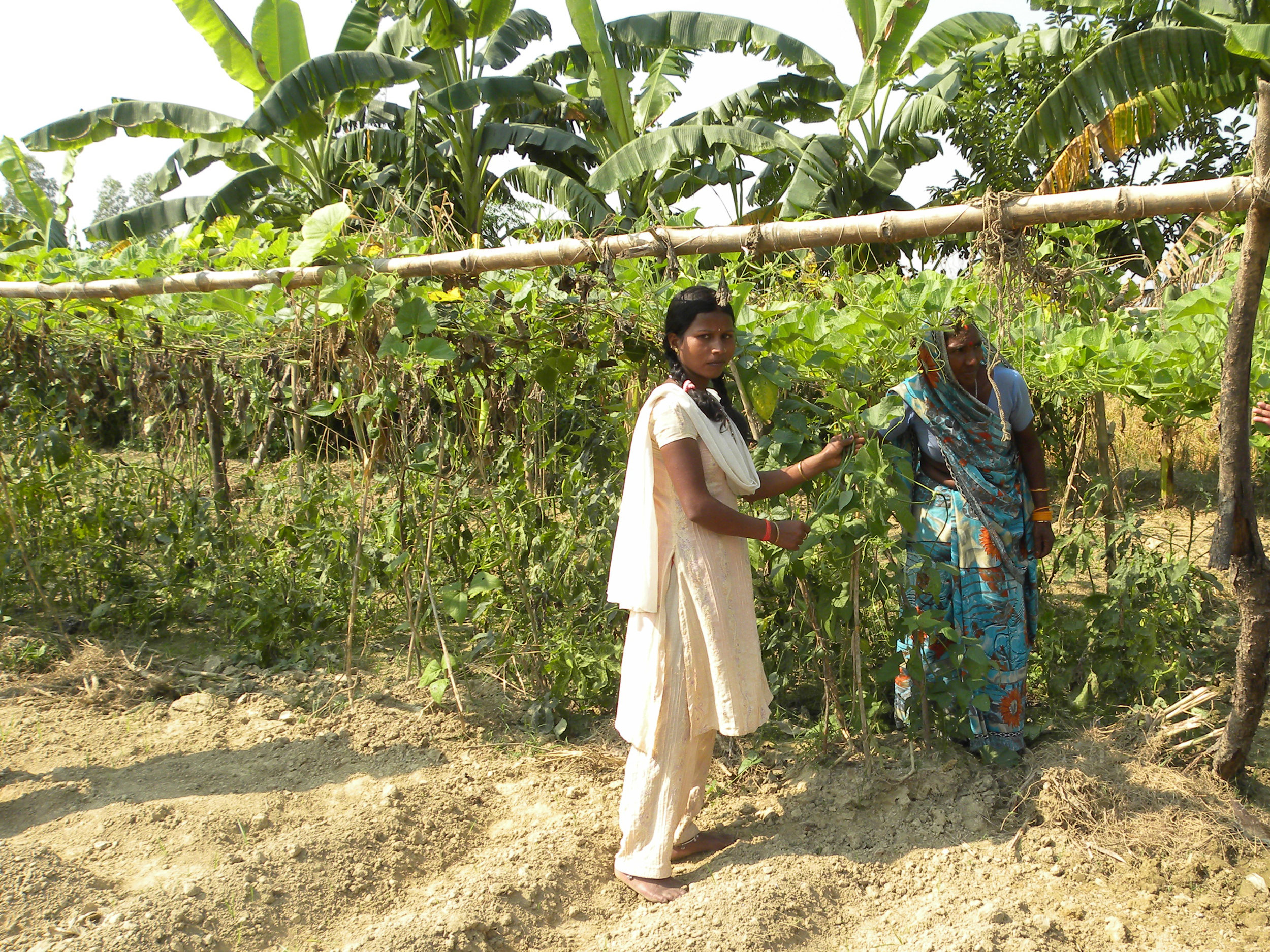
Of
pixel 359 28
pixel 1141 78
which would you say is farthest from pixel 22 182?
pixel 1141 78

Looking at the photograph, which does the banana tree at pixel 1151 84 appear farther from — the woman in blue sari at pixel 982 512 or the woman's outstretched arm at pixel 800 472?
the woman's outstretched arm at pixel 800 472

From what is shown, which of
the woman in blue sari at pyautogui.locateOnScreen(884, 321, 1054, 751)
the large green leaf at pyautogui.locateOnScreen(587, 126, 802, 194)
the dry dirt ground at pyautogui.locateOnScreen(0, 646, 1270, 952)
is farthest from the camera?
the large green leaf at pyautogui.locateOnScreen(587, 126, 802, 194)

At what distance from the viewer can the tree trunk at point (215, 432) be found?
4598 mm

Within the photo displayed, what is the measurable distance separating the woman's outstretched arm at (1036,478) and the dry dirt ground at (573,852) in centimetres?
64

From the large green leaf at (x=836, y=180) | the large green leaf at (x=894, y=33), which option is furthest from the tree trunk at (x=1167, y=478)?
the large green leaf at (x=894, y=33)

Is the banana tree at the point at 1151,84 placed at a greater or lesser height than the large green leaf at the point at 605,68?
lesser

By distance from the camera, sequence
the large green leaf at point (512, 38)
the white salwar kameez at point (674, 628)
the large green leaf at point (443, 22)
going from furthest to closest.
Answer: the large green leaf at point (512, 38), the large green leaf at point (443, 22), the white salwar kameez at point (674, 628)

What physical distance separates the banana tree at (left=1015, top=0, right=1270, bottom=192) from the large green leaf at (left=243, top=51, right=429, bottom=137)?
5868mm

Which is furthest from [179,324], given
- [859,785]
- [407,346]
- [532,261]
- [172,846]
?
[859,785]

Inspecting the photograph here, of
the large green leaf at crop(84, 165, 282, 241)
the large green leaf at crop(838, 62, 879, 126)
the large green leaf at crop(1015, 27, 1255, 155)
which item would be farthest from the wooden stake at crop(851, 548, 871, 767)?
the large green leaf at crop(84, 165, 282, 241)

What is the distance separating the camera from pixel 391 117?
41.9 ft

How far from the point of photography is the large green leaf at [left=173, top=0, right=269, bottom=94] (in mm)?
9148

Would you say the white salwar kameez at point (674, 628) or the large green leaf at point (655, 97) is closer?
the white salwar kameez at point (674, 628)

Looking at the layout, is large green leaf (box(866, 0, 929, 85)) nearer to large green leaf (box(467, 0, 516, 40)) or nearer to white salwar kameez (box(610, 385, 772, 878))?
large green leaf (box(467, 0, 516, 40))
